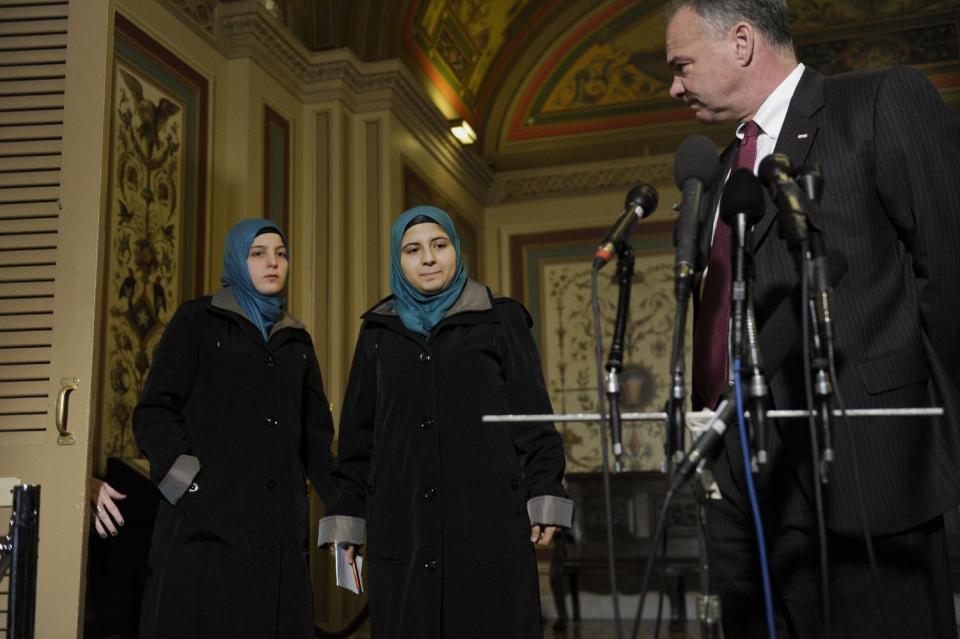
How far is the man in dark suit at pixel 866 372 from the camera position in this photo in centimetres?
145

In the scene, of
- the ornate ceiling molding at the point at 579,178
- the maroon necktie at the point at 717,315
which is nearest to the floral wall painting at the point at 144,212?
the maroon necktie at the point at 717,315

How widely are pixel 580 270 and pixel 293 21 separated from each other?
338cm

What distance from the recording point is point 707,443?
1.22 meters

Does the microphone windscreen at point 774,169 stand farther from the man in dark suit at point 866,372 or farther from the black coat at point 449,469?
the black coat at point 449,469

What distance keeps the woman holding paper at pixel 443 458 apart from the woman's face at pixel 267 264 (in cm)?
48

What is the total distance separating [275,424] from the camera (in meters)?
2.69

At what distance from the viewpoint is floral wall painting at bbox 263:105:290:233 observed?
513cm

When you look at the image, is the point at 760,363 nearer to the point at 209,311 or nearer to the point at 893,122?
the point at 893,122

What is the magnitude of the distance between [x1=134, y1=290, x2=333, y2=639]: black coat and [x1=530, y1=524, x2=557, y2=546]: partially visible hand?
707mm

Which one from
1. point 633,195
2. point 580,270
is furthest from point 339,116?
point 633,195

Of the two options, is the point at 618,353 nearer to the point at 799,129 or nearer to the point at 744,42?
the point at 799,129

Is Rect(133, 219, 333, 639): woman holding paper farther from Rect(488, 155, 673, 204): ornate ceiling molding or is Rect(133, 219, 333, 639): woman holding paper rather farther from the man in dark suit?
Rect(488, 155, 673, 204): ornate ceiling molding

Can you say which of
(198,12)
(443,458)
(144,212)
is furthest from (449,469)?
(198,12)

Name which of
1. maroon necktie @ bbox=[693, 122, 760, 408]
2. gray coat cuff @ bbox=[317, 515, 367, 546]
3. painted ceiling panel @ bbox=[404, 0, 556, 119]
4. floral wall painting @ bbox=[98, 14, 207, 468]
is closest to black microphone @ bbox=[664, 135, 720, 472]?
maroon necktie @ bbox=[693, 122, 760, 408]
